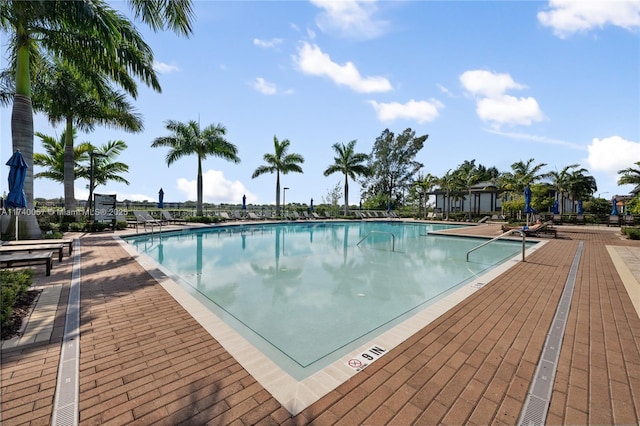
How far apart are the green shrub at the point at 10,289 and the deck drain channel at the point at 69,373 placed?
1.79 feet

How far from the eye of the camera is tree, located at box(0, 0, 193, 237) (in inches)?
289

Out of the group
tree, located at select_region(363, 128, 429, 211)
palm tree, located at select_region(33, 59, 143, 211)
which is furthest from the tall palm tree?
palm tree, located at select_region(33, 59, 143, 211)

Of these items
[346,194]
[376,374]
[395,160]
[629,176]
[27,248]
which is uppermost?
[395,160]

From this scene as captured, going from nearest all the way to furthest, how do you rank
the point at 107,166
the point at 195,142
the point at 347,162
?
the point at 107,166, the point at 195,142, the point at 347,162

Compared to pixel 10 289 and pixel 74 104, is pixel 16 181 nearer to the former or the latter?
pixel 10 289

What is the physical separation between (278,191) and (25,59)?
60.9 feet

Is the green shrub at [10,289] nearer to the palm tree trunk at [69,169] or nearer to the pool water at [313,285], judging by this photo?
the pool water at [313,285]

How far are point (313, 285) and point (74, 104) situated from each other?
47.2 ft

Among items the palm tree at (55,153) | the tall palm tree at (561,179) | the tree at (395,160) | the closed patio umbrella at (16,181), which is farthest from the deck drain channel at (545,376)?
the tree at (395,160)

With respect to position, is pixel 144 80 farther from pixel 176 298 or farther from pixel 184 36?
pixel 176 298

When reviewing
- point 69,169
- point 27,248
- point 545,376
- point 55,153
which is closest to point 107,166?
point 55,153

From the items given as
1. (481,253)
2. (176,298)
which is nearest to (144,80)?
(176,298)

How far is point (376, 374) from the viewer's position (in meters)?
2.45

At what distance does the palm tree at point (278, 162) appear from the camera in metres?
26.2
